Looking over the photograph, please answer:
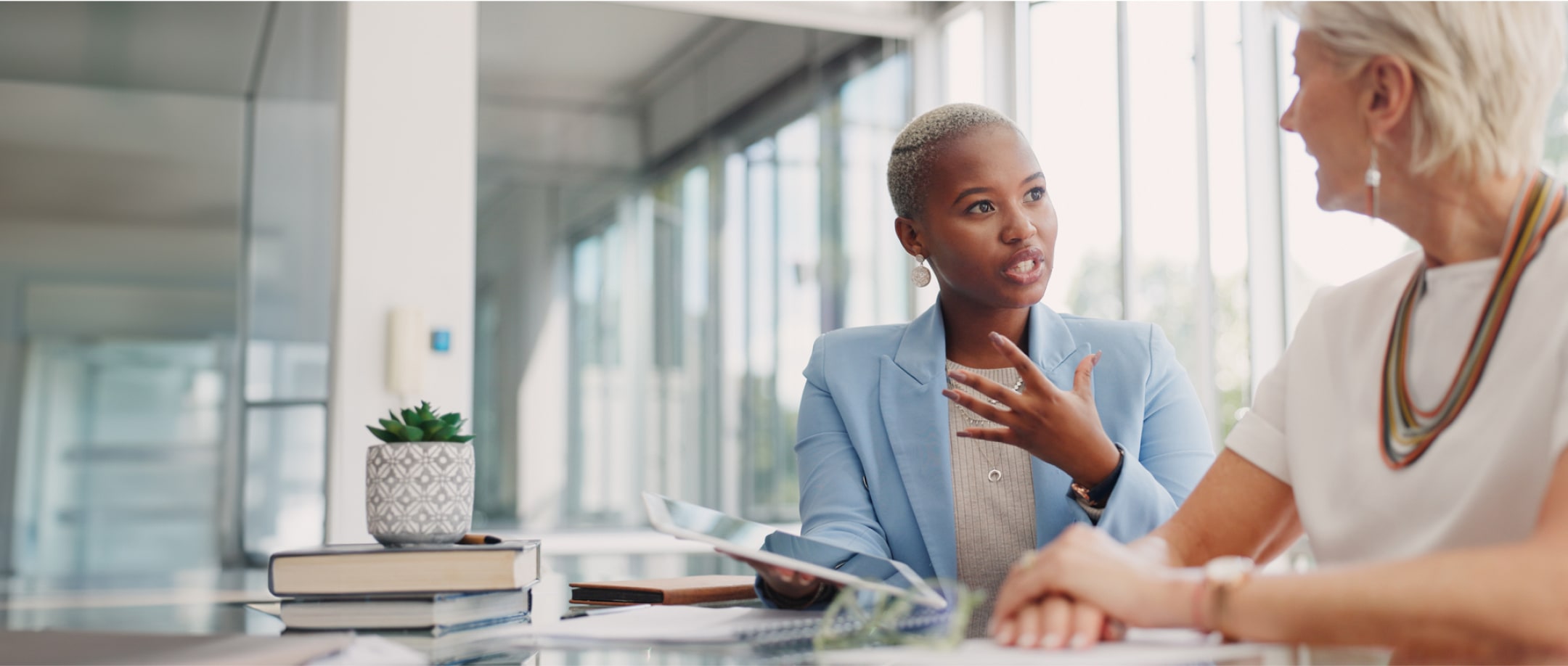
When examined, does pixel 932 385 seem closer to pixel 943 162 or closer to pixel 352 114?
pixel 943 162

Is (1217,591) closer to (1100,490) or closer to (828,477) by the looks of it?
(1100,490)

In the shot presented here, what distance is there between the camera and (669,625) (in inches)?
37.6

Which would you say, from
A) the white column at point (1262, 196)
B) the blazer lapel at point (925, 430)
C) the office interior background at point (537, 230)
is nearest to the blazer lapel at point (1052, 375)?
the blazer lapel at point (925, 430)

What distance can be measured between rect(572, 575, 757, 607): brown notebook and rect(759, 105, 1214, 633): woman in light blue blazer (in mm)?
121

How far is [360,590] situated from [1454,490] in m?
0.86

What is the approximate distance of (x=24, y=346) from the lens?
6910mm

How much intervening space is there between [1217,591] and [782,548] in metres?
0.49

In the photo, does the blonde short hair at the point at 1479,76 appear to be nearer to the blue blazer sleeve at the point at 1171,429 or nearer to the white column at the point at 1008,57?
the blue blazer sleeve at the point at 1171,429

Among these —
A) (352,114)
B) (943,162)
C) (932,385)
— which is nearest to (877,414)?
(932,385)

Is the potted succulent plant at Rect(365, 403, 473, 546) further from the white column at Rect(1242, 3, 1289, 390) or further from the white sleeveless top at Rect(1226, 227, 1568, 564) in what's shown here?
the white column at Rect(1242, 3, 1289, 390)

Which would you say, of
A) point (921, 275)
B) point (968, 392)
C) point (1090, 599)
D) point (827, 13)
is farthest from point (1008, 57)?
point (1090, 599)

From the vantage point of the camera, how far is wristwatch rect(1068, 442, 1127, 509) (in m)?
1.18

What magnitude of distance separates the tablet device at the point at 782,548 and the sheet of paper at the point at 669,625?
2.2 inches

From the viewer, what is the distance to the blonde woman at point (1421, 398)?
2.30ft
